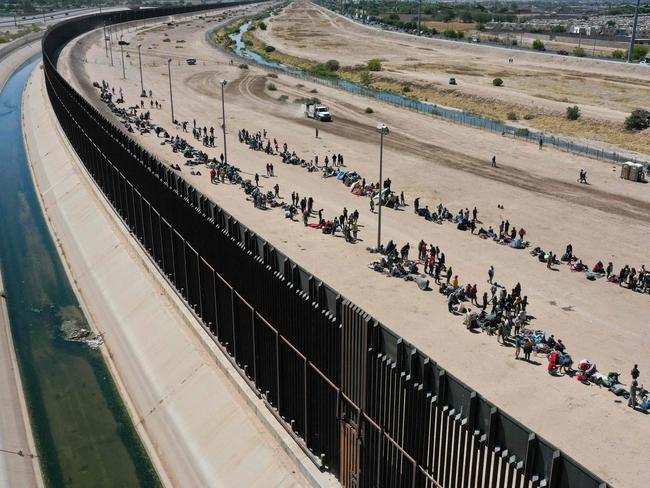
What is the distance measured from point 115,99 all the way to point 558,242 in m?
66.0

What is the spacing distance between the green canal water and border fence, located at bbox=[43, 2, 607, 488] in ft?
16.0

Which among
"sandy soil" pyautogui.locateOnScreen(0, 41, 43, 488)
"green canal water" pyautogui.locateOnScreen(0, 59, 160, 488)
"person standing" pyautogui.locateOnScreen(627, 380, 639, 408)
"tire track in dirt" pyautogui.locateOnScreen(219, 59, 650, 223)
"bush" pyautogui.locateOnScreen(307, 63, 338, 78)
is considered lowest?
"green canal water" pyautogui.locateOnScreen(0, 59, 160, 488)

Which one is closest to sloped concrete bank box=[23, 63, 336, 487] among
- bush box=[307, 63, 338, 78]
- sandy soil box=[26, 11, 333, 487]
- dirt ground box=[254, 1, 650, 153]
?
sandy soil box=[26, 11, 333, 487]

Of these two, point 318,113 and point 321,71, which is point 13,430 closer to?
point 318,113

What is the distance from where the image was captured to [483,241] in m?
39.0

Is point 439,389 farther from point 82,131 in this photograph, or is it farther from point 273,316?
point 82,131

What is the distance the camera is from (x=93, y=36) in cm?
17362

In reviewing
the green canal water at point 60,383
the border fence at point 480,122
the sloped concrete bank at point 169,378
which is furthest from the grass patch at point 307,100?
the sloped concrete bank at point 169,378

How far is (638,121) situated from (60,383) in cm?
6377

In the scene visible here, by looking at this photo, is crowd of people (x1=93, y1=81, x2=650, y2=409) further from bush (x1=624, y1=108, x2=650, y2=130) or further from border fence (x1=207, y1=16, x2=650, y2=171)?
bush (x1=624, y1=108, x2=650, y2=130)

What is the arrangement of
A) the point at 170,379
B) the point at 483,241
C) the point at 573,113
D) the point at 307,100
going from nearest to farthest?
the point at 170,379
the point at 483,241
the point at 573,113
the point at 307,100

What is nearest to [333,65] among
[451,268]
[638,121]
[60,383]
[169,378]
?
[638,121]

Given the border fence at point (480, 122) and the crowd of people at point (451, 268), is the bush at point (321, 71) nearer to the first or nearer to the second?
the border fence at point (480, 122)

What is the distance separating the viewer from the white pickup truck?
77062 millimetres
